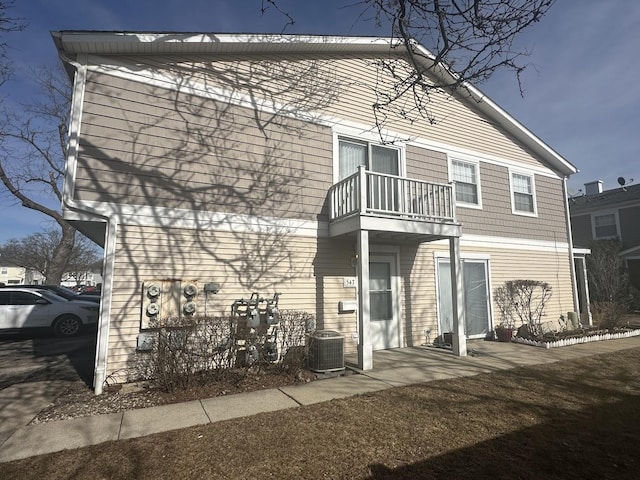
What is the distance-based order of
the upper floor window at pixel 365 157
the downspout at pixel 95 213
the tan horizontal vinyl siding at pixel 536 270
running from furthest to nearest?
the tan horizontal vinyl siding at pixel 536 270
the upper floor window at pixel 365 157
the downspout at pixel 95 213

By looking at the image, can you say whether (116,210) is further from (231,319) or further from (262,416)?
(262,416)

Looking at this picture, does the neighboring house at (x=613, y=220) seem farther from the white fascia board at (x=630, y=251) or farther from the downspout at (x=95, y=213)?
the downspout at (x=95, y=213)

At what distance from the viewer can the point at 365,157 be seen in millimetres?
9016

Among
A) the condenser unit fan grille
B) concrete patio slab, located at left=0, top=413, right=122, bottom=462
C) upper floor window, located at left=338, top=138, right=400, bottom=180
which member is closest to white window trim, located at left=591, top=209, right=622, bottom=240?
upper floor window, located at left=338, top=138, right=400, bottom=180

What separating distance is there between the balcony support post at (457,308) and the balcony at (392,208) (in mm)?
416

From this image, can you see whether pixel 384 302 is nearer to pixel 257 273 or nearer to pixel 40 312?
pixel 257 273

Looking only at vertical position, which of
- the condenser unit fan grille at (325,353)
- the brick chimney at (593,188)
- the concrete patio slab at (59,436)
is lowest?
the concrete patio slab at (59,436)

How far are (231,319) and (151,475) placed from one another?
285 centimetres

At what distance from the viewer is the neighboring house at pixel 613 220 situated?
18.0 m

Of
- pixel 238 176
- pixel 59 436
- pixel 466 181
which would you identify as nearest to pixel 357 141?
pixel 238 176

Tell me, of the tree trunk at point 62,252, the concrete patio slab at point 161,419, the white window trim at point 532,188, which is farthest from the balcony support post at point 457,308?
the tree trunk at point 62,252

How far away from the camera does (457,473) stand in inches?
125

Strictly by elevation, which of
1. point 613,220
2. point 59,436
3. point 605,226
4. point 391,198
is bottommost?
point 59,436

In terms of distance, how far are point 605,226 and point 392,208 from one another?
19372mm
